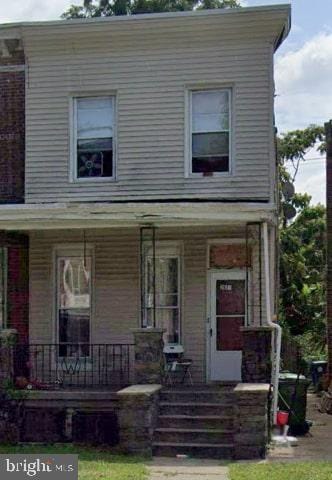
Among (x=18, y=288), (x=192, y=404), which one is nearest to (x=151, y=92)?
(x=18, y=288)

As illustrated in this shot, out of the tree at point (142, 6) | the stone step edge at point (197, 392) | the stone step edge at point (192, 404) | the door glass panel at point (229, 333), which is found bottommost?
the stone step edge at point (192, 404)

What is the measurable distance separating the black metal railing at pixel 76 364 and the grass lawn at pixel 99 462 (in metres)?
2.85

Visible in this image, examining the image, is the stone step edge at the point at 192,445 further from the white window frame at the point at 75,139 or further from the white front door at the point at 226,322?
the white window frame at the point at 75,139

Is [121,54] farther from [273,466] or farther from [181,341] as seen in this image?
[273,466]

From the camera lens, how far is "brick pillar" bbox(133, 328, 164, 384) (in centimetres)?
1392

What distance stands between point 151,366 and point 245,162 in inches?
168

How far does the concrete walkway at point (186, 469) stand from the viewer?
1098 centimetres

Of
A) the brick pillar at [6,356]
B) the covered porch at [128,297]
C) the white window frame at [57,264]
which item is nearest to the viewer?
the brick pillar at [6,356]

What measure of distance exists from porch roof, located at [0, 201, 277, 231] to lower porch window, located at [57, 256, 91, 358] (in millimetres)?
1907

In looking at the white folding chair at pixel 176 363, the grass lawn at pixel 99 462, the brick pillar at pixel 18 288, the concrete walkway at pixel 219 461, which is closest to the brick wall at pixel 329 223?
the concrete walkway at pixel 219 461

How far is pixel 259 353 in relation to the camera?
1379 centimetres

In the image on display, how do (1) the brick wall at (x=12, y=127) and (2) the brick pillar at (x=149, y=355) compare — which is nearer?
(2) the brick pillar at (x=149, y=355)

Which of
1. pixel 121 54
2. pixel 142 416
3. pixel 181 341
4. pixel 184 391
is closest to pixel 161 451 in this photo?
pixel 142 416

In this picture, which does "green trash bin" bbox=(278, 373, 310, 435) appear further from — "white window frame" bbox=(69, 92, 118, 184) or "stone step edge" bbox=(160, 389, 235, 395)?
"white window frame" bbox=(69, 92, 118, 184)
